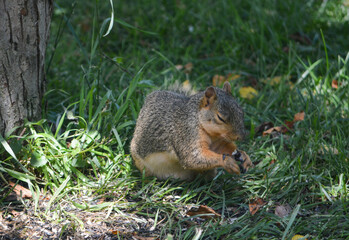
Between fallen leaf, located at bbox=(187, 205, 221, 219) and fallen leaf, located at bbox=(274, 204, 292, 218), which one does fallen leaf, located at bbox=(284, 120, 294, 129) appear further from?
fallen leaf, located at bbox=(187, 205, 221, 219)

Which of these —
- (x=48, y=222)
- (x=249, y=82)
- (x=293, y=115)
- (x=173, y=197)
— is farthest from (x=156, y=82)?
(x=48, y=222)

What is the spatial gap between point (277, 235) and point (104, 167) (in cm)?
127

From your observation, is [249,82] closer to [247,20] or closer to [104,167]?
[247,20]

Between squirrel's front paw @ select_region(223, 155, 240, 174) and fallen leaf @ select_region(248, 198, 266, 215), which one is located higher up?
squirrel's front paw @ select_region(223, 155, 240, 174)

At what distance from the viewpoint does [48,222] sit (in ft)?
9.89

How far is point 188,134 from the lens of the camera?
3.23 m

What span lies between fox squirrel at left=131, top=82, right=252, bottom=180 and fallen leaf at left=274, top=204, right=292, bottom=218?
0.35m

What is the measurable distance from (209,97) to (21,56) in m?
1.25

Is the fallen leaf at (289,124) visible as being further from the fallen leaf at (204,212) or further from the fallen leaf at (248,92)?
the fallen leaf at (204,212)

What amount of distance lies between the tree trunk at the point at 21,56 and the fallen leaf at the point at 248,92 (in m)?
1.94

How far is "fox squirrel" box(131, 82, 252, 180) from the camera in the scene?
3125 millimetres

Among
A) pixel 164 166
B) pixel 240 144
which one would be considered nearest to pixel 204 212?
pixel 164 166

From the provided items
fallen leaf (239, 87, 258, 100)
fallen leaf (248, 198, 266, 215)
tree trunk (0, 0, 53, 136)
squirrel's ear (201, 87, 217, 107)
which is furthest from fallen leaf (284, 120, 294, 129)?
tree trunk (0, 0, 53, 136)

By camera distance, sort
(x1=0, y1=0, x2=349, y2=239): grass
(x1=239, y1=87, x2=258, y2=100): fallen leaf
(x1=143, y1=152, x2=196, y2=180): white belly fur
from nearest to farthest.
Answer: (x1=0, y1=0, x2=349, y2=239): grass < (x1=143, y1=152, x2=196, y2=180): white belly fur < (x1=239, y1=87, x2=258, y2=100): fallen leaf
